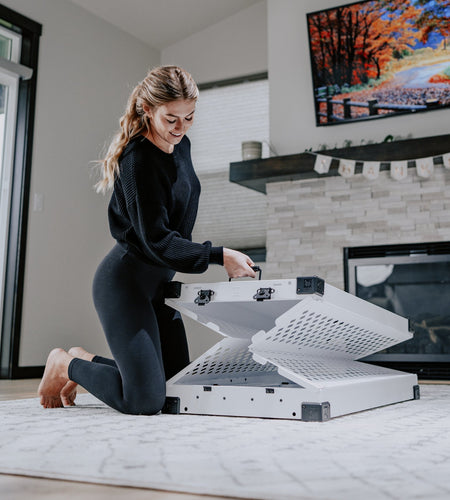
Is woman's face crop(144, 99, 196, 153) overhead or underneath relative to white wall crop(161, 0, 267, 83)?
underneath

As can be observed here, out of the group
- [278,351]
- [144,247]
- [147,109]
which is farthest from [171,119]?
[278,351]

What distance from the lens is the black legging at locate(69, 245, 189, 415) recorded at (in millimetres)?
1771

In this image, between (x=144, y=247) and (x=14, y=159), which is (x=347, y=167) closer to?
(x=14, y=159)

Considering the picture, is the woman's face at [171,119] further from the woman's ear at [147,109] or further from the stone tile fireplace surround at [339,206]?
the stone tile fireplace surround at [339,206]

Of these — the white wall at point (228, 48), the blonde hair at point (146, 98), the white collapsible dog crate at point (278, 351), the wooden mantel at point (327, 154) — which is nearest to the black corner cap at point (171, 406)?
the white collapsible dog crate at point (278, 351)

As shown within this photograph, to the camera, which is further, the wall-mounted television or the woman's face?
the wall-mounted television

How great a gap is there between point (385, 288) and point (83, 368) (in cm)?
251

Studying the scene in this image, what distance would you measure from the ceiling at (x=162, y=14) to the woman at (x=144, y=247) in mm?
3126

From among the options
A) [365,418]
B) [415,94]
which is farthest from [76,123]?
[365,418]

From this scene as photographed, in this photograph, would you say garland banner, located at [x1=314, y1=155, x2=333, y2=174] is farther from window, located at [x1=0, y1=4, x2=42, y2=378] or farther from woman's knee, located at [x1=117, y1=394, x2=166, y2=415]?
woman's knee, located at [x1=117, y1=394, x2=166, y2=415]

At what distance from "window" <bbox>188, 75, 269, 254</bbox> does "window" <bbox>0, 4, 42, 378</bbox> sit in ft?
4.64

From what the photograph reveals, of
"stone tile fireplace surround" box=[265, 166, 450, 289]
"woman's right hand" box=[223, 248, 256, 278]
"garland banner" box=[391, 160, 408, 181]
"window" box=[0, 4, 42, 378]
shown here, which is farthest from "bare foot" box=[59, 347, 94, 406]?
"garland banner" box=[391, 160, 408, 181]

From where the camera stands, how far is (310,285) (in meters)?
1.61

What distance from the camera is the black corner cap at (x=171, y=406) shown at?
186 cm
